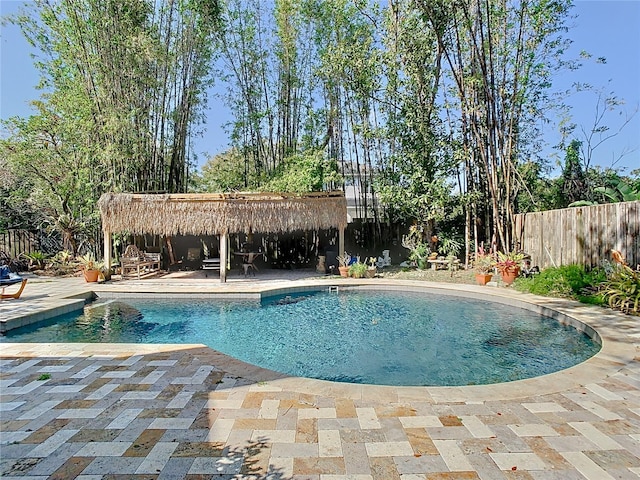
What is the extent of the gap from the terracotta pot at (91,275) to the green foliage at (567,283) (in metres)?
9.56

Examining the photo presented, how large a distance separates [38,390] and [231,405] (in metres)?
1.66

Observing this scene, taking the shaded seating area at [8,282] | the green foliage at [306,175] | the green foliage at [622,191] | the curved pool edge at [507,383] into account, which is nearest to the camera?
the curved pool edge at [507,383]

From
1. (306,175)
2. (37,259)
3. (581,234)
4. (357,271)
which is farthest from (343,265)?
(37,259)

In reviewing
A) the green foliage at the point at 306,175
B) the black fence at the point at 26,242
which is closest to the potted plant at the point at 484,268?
the green foliage at the point at 306,175

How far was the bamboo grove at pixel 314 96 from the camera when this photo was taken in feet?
29.9

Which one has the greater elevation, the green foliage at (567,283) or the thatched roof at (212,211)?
the thatched roof at (212,211)

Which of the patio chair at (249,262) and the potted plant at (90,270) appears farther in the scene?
the patio chair at (249,262)

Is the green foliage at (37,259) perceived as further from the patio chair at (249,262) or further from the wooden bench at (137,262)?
the patio chair at (249,262)

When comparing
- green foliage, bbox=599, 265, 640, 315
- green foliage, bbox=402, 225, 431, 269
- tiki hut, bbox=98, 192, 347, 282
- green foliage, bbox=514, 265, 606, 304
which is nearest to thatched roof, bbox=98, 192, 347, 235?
tiki hut, bbox=98, 192, 347, 282

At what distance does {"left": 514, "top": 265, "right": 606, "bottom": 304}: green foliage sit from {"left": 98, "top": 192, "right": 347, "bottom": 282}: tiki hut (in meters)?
4.84

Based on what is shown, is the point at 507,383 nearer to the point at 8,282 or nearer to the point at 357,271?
the point at 357,271

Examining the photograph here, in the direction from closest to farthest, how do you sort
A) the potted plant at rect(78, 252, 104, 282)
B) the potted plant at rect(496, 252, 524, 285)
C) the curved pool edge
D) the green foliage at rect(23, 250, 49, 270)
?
the curved pool edge → the potted plant at rect(496, 252, 524, 285) → the potted plant at rect(78, 252, 104, 282) → the green foliage at rect(23, 250, 49, 270)

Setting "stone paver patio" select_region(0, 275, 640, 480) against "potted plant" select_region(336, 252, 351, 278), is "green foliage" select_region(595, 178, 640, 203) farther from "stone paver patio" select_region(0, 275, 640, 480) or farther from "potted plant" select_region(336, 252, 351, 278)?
"potted plant" select_region(336, 252, 351, 278)

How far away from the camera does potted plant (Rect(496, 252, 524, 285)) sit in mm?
7895
